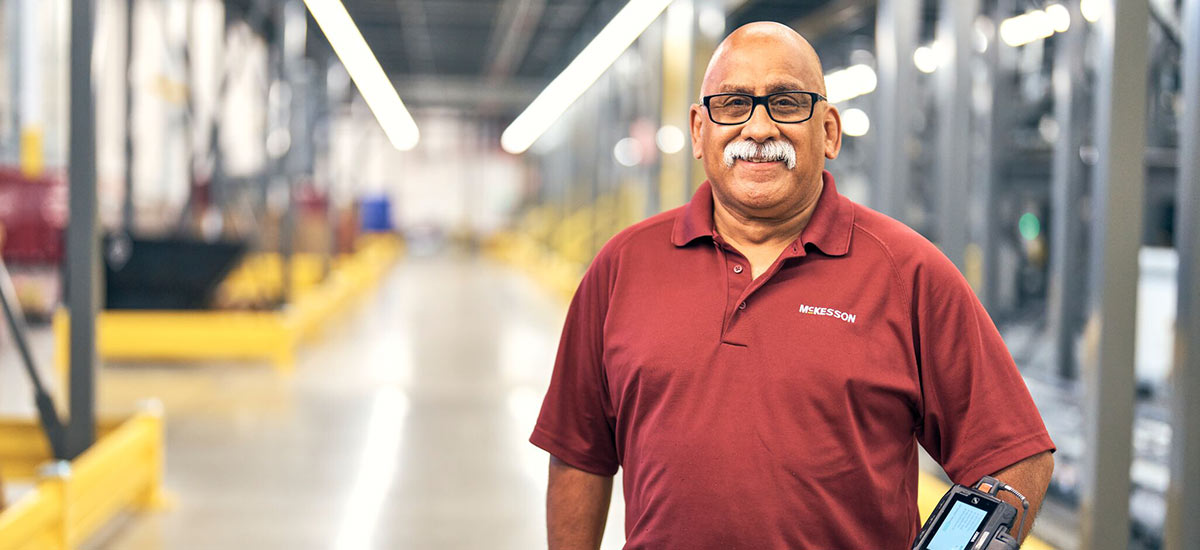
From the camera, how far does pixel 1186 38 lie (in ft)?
10.2

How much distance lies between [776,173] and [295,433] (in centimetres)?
580

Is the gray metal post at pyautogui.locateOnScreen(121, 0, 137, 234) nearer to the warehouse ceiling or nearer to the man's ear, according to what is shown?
the warehouse ceiling

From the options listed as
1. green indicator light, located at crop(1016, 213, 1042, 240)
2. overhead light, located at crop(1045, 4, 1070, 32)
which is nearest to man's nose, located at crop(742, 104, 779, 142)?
overhead light, located at crop(1045, 4, 1070, 32)

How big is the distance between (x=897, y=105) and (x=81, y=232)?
152 inches

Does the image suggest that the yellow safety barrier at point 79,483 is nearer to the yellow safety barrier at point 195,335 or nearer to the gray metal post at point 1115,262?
the gray metal post at point 1115,262

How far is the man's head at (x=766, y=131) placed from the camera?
68.0 inches

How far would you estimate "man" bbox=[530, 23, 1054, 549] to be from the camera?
167cm

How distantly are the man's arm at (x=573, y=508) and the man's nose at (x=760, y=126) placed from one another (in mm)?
677

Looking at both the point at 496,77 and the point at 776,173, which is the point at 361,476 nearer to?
the point at 776,173

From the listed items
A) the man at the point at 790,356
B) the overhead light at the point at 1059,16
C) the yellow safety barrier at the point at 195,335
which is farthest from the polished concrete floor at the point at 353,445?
the overhead light at the point at 1059,16

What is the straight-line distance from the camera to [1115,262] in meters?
3.18

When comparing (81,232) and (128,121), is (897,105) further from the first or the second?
(128,121)

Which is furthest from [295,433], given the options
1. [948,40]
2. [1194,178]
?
[1194,178]

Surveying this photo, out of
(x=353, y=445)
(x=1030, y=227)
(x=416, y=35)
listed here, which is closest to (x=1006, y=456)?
(x=353, y=445)
